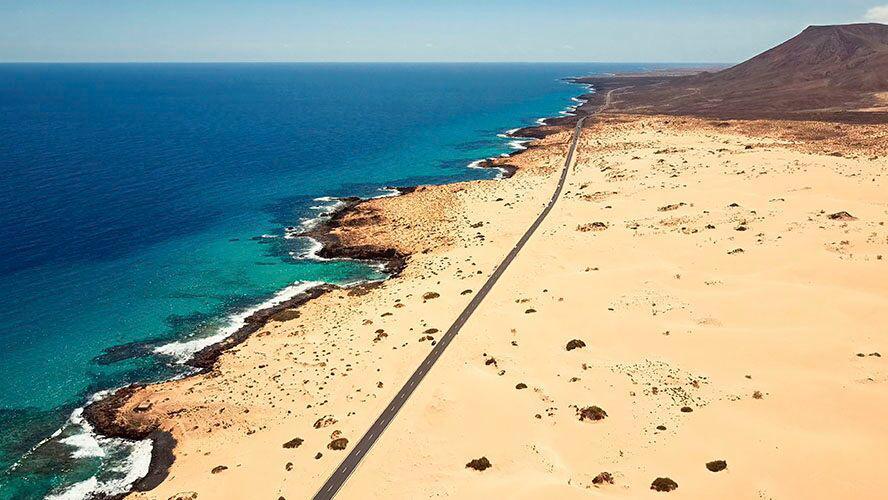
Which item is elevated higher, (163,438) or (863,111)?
(863,111)

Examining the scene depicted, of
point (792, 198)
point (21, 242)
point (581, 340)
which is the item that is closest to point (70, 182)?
point (21, 242)

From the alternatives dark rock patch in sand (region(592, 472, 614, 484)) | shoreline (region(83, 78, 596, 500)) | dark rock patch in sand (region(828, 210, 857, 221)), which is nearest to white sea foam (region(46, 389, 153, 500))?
shoreline (region(83, 78, 596, 500))

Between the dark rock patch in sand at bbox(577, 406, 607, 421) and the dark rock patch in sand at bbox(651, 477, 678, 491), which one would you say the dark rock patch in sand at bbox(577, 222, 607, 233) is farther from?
the dark rock patch in sand at bbox(651, 477, 678, 491)

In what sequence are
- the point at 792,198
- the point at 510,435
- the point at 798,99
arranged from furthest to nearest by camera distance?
the point at 798,99 < the point at 792,198 < the point at 510,435

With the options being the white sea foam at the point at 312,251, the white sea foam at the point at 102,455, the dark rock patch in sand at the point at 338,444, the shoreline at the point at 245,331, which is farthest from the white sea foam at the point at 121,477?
the white sea foam at the point at 312,251

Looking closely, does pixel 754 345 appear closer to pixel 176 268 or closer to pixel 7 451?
pixel 7 451

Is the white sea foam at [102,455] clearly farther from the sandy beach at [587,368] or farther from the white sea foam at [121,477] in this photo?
the sandy beach at [587,368]
